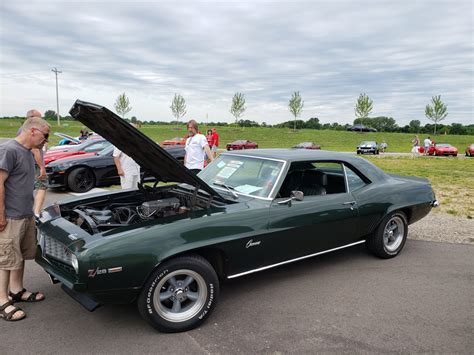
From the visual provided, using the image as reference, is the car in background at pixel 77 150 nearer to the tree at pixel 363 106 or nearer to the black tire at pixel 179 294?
the black tire at pixel 179 294

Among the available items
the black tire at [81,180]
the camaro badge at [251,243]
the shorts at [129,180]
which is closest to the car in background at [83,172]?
the black tire at [81,180]

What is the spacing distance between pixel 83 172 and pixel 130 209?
6.10 m

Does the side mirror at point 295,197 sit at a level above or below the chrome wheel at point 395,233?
above

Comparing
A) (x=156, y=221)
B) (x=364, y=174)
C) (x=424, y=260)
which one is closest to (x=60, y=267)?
(x=156, y=221)

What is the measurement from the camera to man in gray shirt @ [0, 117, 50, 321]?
3.06 m

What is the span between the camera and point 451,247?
203 inches

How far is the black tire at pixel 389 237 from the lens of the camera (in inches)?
178

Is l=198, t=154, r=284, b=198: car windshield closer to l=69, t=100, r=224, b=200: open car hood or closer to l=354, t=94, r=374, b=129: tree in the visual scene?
l=69, t=100, r=224, b=200: open car hood

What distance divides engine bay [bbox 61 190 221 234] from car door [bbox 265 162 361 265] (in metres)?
0.73

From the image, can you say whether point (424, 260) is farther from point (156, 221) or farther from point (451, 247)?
point (156, 221)

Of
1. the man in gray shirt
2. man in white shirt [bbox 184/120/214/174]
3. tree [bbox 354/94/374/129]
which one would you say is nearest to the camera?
the man in gray shirt

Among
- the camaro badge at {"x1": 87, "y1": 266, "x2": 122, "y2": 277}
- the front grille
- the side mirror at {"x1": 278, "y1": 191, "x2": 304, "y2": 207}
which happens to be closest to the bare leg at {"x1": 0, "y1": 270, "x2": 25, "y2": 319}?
the front grille

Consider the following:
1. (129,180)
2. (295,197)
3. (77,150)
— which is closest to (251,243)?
(295,197)

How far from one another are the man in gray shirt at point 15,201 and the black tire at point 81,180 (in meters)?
6.19
